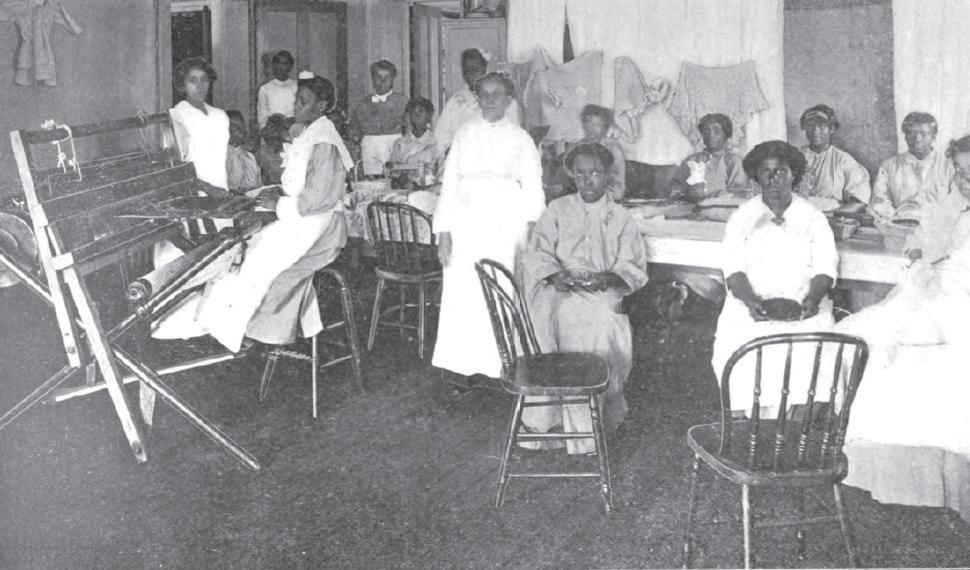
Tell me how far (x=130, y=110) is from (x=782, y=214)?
454cm

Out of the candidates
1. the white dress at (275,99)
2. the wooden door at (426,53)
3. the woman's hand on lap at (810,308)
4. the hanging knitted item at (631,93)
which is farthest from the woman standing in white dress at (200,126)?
the wooden door at (426,53)

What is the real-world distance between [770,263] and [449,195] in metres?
1.50

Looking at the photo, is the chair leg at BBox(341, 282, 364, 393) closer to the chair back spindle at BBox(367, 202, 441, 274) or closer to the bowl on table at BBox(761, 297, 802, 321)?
the chair back spindle at BBox(367, 202, 441, 274)

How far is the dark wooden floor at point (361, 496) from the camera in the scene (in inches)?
114

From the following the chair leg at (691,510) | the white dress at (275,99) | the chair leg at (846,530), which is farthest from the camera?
the white dress at (275,99)

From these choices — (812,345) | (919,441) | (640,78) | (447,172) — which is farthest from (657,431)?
→ (640,78)

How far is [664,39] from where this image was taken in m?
6.19

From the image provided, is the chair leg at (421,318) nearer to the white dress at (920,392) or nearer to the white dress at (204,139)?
the white dress at (204,139)

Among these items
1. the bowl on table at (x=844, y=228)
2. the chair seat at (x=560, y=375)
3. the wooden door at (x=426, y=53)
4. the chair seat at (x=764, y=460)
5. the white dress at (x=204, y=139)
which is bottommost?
the chair seat at (x=764, y=460)

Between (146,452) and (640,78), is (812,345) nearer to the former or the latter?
(146,452)

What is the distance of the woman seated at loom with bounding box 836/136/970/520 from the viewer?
3059 mm

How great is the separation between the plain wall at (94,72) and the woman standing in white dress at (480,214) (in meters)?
2.39

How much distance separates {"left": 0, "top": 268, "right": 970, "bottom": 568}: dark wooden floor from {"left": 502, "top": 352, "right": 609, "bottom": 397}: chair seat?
417 millimetres

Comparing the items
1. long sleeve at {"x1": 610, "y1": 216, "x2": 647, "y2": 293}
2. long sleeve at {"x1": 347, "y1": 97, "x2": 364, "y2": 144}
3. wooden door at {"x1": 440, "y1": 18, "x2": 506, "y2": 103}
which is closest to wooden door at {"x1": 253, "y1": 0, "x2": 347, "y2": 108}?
wooden door at {"x1": 440, "y1": 18, "x2": 506, "y2": 103}
